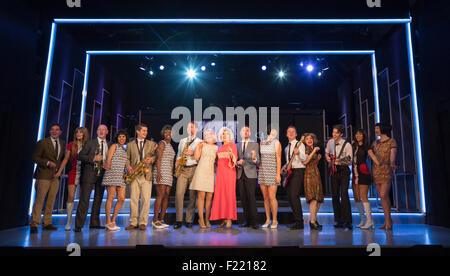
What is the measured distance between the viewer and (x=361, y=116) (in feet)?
27.5

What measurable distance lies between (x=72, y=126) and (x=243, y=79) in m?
6.19

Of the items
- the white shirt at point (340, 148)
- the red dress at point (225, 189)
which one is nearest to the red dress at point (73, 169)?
the red dress at point (225, 189)

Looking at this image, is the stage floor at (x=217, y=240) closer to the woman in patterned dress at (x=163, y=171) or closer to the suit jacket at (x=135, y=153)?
the woman in patterned dress at (x=163, y=171)

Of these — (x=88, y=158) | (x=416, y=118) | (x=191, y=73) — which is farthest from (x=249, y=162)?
(x=191, y=73)

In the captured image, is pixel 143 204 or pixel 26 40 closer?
pixel 143 204

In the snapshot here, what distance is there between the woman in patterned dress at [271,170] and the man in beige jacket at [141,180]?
A: 1.76 m

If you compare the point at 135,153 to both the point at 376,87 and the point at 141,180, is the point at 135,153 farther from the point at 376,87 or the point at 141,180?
the point at 376,87

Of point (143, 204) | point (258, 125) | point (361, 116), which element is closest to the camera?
point (143, 204)

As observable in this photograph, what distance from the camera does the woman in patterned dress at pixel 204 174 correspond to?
4.84 meters

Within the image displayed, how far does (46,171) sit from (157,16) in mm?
3386
